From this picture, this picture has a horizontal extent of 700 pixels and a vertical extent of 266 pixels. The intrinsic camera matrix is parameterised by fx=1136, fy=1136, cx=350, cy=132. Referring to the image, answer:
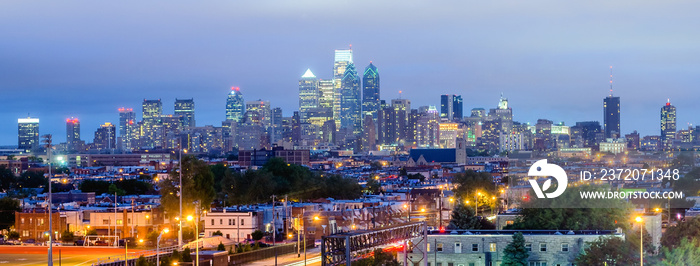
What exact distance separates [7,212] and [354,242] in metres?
58.8

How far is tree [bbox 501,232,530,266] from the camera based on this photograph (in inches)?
2255

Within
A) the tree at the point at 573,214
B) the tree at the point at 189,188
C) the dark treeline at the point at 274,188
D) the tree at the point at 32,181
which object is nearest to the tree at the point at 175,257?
the tree at the point at 573,214

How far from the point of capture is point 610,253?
54.9 m

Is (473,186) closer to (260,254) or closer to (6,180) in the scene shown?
(260,254)

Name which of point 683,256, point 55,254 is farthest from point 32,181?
point 683,256

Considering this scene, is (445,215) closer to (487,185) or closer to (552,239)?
(487,185)

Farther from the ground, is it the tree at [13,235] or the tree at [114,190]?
the tree at [114,190]

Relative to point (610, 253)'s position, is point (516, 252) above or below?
below

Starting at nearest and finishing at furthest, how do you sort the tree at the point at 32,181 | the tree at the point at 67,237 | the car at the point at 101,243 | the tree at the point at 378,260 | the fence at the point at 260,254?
the tree at the point at 378,260 → the fence at the point at 260,254 → the car at the point at 101,243 → the tree at the point at 67,237 → the tree at the point at 32,181

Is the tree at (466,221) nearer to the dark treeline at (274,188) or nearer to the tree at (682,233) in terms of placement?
the tree at (682,233)

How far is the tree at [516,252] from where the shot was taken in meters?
57.3

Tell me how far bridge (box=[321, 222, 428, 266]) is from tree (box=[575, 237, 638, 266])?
28.0 ft

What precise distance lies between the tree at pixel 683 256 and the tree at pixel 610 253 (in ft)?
5.55

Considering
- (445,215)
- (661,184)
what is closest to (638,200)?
(661,184)
